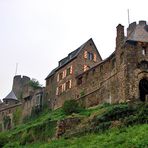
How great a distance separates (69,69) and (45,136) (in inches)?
877

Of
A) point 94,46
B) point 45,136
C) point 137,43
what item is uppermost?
point 94,46

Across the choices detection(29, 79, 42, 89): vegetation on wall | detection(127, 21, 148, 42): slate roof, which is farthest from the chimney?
detection(29, 79, 42, 89): vegetation on wall

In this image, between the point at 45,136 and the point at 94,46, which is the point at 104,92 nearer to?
the point at 45,136

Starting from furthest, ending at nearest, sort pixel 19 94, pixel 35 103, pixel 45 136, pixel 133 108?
pixel 19 94 < pixel 35 103 < pixel 45 136 < pixel 133 108

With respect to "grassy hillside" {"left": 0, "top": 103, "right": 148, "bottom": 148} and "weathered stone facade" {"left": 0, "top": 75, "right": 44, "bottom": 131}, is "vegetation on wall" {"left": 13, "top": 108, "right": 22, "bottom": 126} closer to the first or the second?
"weathered stone facade" {"left": 0, "top": 75, "right": 44, "bottom": 131}

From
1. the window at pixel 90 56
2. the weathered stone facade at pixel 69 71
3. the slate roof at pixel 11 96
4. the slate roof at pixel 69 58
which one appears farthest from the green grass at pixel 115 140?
the slate roof at pixel 11 96

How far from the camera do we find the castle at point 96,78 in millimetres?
42156

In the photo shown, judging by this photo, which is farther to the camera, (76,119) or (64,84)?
(64,84)

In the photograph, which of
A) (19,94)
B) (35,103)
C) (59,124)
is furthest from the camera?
(19,94)

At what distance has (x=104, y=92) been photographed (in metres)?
46.5

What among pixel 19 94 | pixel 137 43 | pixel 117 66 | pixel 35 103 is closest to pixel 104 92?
pixel 117 66

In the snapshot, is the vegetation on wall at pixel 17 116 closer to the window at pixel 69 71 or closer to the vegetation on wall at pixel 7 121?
the vegetation on wall at pixel 7 121

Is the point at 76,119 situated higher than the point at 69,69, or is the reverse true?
the point at 69,69

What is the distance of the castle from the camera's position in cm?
4216
